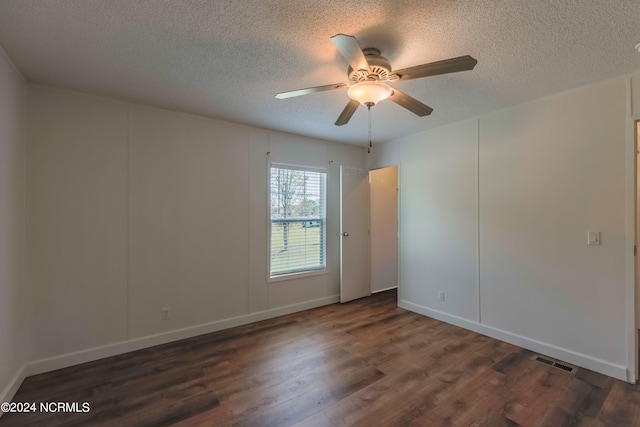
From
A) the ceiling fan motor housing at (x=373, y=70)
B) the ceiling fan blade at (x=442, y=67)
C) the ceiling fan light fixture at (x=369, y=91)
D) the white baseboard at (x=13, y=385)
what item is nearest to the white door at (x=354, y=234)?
the ceiling fan light fixture at (x=369, y=91)

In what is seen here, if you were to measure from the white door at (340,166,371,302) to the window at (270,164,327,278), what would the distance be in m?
0.32

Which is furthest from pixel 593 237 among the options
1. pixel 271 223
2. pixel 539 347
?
pixel 271 223

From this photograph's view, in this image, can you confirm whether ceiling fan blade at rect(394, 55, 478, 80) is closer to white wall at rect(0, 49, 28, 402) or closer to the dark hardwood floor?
the dark hardwood floor

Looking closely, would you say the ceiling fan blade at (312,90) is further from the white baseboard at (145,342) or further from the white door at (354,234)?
the white baseboard at (145,342)

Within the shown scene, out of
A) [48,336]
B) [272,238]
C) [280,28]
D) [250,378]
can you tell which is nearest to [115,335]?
[48,336]

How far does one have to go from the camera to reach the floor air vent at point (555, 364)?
246cm

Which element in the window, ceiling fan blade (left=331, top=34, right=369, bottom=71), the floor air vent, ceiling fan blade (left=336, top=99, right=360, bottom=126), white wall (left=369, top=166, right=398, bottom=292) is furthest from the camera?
white wall (left=369, top=166, right=398, bottom=292)

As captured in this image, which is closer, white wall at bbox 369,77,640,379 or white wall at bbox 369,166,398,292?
white wall at bbox 369,77,640,379

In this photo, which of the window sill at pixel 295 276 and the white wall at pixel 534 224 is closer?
the white wall at pixel 534 224

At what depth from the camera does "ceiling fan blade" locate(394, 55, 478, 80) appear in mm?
1470

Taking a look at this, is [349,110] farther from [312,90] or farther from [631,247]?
[631,247]

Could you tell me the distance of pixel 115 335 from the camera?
2.75 m

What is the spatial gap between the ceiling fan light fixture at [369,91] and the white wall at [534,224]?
1.86 metres

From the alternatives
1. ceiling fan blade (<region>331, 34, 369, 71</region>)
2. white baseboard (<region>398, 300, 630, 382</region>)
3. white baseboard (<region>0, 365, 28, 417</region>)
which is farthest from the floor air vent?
white baseboard (<region>0, 365, 28, 417</region>)
